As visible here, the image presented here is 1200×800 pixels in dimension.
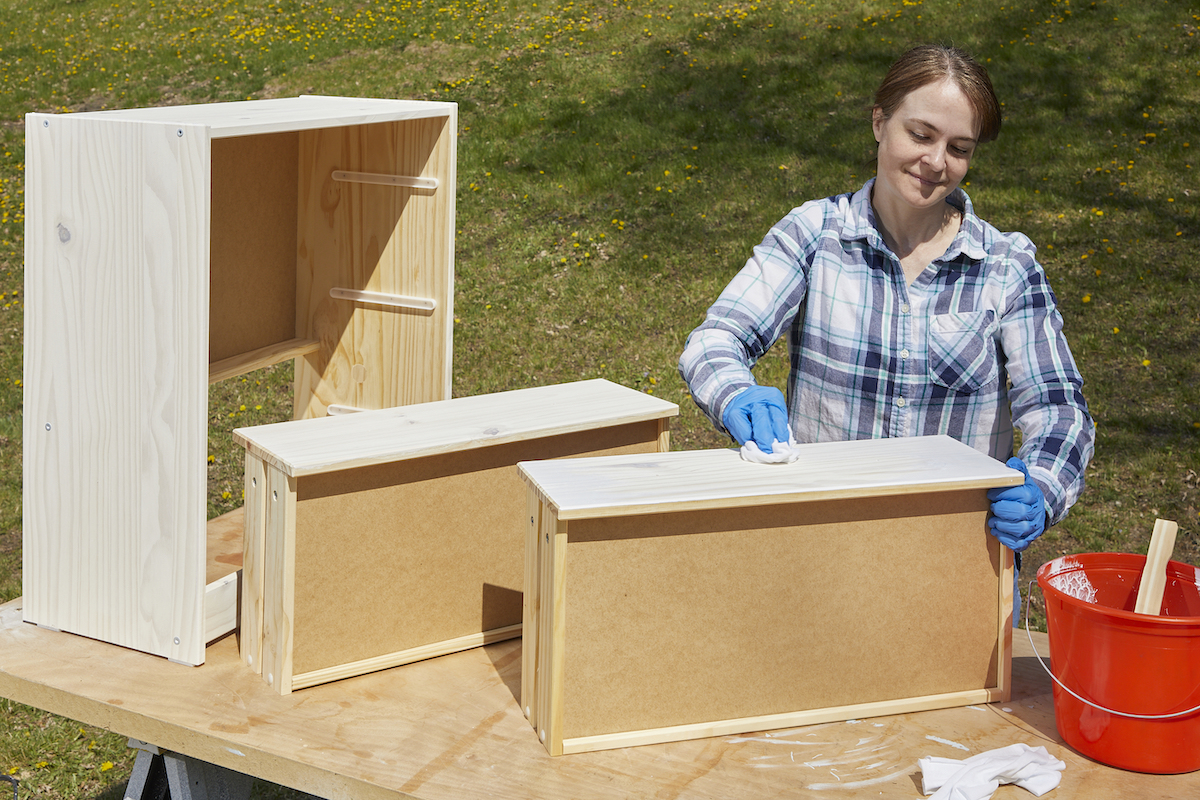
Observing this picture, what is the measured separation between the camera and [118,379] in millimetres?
1871

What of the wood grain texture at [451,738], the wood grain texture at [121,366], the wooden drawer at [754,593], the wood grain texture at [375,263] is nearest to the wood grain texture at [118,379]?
the wood grain texture at [121,366]

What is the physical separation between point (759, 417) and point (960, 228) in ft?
2.05

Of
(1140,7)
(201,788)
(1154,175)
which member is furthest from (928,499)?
(1140,7)

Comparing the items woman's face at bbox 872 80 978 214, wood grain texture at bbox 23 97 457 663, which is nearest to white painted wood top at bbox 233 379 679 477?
wood grain texture at bbox 23 97 457 663

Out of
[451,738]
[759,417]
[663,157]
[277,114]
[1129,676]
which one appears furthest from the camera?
[663,157]

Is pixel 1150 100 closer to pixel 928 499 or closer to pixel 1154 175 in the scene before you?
pixel 1154 175

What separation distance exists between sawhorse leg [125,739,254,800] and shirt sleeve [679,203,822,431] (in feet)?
3.62

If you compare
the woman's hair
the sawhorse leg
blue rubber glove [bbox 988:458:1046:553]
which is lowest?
the sawhorse leg

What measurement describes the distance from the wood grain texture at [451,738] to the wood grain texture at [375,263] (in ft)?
3.00

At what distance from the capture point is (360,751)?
1652 mm

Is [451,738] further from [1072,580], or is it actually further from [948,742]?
[1072,580]

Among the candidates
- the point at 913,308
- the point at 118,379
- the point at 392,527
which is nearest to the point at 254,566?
the point at 392,527

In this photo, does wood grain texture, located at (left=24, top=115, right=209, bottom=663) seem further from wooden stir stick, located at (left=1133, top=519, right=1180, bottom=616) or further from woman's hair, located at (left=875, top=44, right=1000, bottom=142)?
wooden stir stick, located at (left=1133, top=519, right=1180, bottom=616)

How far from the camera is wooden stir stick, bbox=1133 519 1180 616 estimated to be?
1615mm
